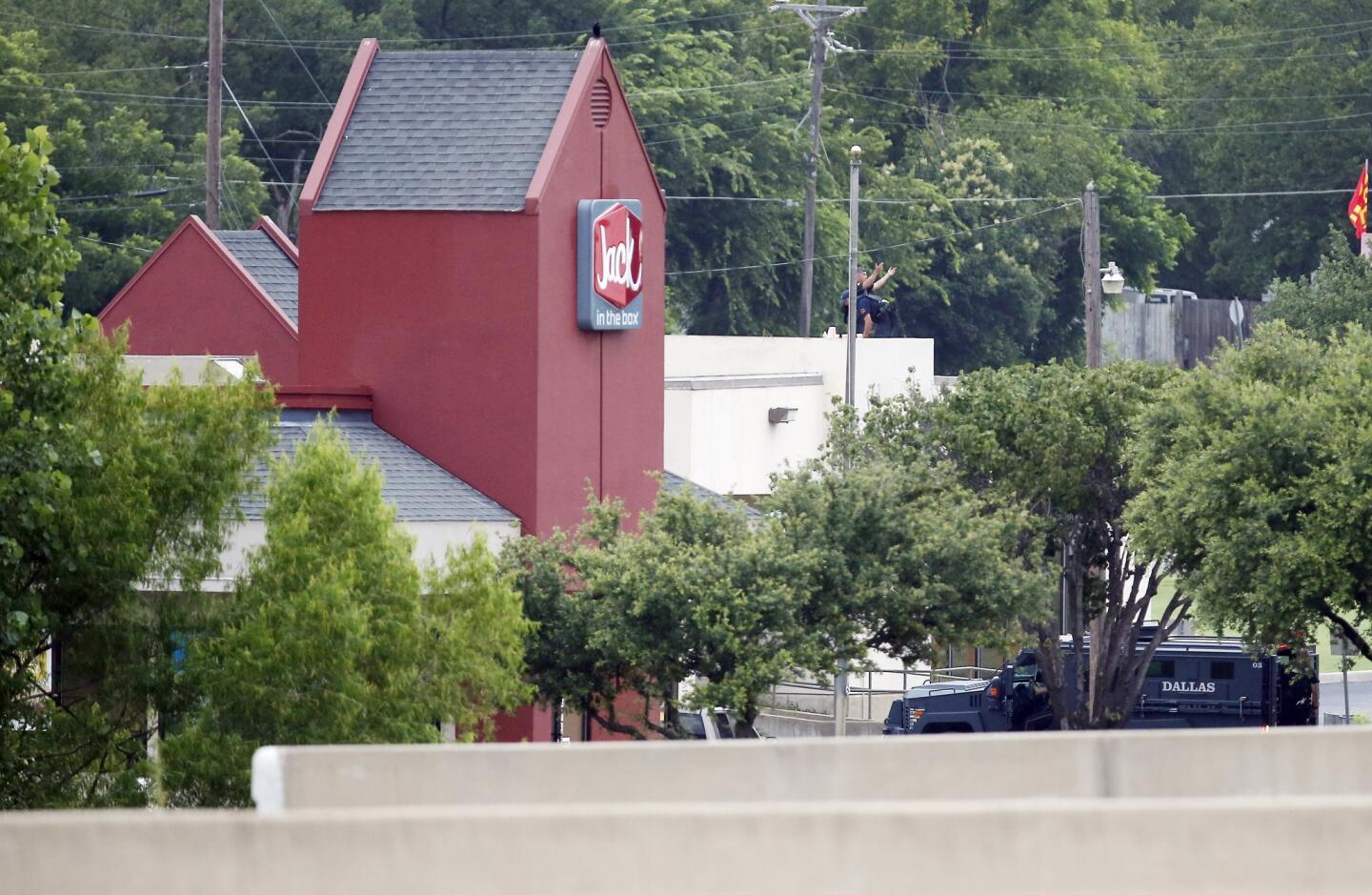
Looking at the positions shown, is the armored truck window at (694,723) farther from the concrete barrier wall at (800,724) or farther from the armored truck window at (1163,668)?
the armored truck window at (1163,668)

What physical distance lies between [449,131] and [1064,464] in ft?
32.6

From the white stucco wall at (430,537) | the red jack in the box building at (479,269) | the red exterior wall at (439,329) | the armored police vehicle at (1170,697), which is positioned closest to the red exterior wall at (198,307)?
the red jack in the box building at (479,269)

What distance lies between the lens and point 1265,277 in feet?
280

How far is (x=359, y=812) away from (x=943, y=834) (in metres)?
2.18

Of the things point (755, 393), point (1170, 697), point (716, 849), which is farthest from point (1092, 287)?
point (716, 849)

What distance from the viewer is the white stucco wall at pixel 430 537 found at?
2256 centimetres

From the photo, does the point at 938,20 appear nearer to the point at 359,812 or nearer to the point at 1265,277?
the point at 1265,277

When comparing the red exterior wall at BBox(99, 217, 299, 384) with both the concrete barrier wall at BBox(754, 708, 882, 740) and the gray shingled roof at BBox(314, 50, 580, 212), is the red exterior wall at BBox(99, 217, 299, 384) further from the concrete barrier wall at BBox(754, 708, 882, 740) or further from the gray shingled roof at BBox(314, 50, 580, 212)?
the concrete barrier wall at BBox(754, 708, 882, 740)

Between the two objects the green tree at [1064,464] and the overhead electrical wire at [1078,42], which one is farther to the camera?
the overhead electrical wire at [1078,42]

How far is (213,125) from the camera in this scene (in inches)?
1572

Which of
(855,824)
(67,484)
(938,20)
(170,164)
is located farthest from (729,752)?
(938,20)

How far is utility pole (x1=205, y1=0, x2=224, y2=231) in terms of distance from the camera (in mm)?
38312

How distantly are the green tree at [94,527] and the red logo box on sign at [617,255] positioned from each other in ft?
25.4

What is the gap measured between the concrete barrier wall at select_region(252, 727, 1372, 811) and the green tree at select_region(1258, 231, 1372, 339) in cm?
4703
